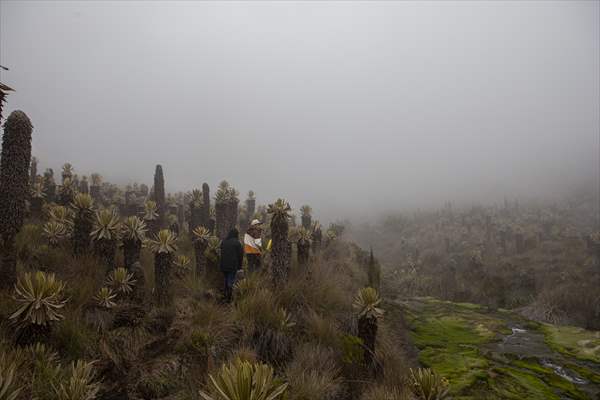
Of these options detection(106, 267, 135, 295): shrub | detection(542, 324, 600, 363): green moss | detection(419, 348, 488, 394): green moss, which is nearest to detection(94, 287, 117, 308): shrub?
detection(106, 267, 135, 295): shrub

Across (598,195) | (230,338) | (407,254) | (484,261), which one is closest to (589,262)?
(484,261)

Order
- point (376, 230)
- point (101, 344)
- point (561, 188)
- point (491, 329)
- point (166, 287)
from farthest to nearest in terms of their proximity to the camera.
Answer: point (561, 188)
point (376, 230)
point (491, 329)
point (166, 287)
point (101, 344)

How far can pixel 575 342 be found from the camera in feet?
31.4

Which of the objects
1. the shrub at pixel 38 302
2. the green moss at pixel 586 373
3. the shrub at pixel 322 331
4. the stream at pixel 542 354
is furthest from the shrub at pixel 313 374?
the green moss at pixel 586 373

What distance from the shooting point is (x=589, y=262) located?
2148cm

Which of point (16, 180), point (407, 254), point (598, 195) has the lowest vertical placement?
point (407, 254)

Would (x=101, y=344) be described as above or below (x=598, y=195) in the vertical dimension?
below

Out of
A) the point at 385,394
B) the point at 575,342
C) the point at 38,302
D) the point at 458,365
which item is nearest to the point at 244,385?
the point at 385,394

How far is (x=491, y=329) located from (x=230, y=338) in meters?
9.57

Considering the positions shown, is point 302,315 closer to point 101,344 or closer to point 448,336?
point 101,344

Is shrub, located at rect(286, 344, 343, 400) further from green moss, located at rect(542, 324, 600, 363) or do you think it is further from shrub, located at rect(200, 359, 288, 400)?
green moss, located at rect(542, 324, 600, 363)

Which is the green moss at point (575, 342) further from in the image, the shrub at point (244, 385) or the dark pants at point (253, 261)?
the shrub at point (244, 385)

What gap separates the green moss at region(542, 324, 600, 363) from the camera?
8695 millimetres

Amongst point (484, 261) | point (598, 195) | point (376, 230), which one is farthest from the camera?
point (376, 230)
